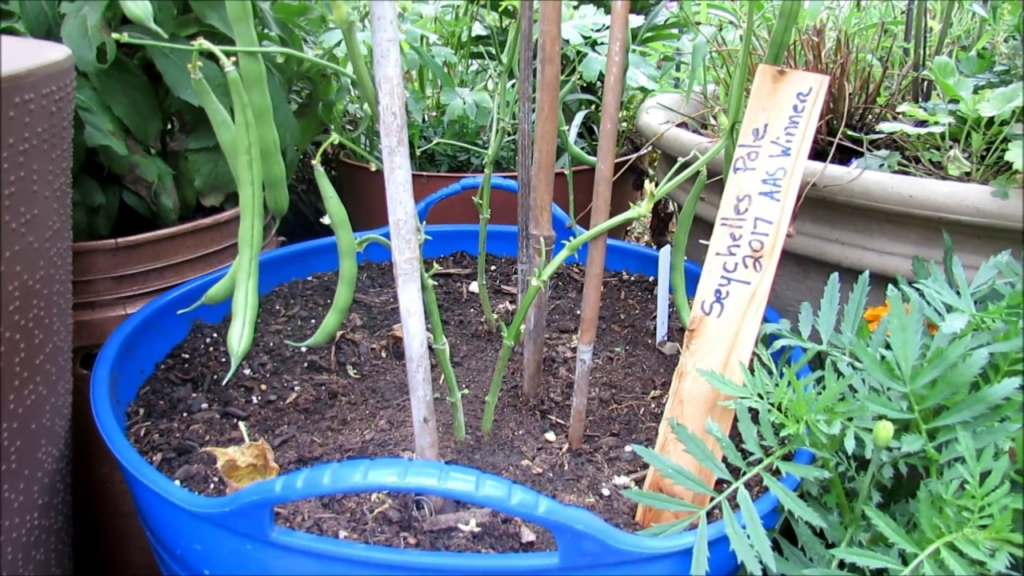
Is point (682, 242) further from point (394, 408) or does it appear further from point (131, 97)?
point (131, 97)

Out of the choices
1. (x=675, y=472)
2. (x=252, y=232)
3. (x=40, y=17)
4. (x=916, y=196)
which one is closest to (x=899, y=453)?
(x=675, y=472)

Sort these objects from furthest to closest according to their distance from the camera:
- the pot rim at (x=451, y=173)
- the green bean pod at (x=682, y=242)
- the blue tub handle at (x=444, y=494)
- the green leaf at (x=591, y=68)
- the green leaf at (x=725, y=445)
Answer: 1. the pot rim at (x=451, y=173)
2. the green leaf at (x=591, y=68)
3. the green bean pod at (x=682, y=242)
4. the green leaf at (x=725, y=445)
5. the blue tub handle at (x=444, y=494)

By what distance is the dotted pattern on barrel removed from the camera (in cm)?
53

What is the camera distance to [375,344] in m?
0.90

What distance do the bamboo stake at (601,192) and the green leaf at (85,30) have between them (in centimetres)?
51

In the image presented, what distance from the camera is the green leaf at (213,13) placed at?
822mm

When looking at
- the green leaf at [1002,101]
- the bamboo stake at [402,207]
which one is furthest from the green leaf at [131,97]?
the green leaf at [1002,101]

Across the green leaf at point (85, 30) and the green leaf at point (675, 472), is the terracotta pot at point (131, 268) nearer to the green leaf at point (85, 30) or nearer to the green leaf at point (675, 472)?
the green leaf at point (85, 30)

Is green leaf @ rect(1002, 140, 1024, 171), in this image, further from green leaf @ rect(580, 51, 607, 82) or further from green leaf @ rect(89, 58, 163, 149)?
green leaf @ rect(89, 58, 163, 149)

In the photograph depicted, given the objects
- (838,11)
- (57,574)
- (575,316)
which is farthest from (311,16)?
(838,11)

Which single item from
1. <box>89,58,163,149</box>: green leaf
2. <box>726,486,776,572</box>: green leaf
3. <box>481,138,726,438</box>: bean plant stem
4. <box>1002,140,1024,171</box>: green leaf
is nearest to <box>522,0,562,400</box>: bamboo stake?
<box>481,138,726,438</box>: bean plant stem

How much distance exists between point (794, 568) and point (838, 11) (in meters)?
0.90

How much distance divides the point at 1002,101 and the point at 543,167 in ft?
1.44

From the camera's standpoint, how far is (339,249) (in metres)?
0.62
